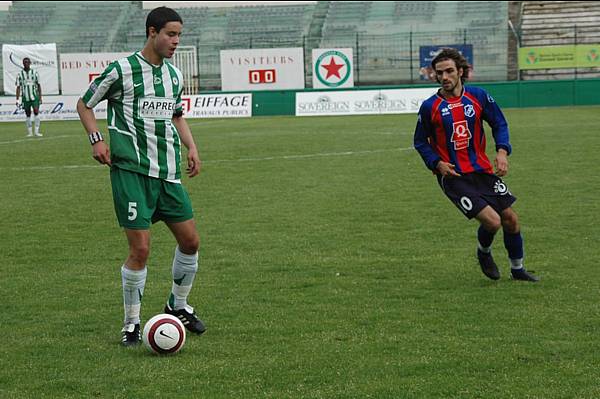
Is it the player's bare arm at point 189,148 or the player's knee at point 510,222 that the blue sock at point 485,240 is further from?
the player's bare arm at point 189,148

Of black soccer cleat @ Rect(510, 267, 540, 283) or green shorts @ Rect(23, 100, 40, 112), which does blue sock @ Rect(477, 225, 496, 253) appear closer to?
black soccer cleat @ Rect(510, 267, 540, 283)

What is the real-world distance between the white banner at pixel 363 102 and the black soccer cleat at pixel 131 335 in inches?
1131

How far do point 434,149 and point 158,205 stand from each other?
267 centimetres

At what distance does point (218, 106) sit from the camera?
3688 centimetres

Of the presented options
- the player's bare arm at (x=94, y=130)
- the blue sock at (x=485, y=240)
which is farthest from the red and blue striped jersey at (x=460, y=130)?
the player's bare arm at (x=94, y=130)

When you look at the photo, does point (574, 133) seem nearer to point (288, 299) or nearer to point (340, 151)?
point (340, 151)

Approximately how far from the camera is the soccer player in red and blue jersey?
25.5 ft

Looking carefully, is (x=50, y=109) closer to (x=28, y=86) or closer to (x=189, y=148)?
(x=28, y=86)

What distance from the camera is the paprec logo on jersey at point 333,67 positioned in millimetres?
40688

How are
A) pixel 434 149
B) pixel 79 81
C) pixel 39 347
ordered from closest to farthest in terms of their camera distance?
1. pixel 39 347
2. pixel 434 149
3. pixel 79 81

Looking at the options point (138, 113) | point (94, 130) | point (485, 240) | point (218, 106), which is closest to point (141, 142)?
point (138, 113)

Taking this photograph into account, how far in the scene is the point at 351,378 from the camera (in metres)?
5.29

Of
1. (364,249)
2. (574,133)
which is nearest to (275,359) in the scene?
(364,249)

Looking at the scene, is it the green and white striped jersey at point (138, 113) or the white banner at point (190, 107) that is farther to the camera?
the white banner at point (190, 107)
